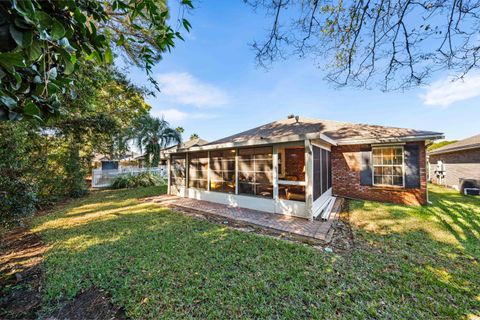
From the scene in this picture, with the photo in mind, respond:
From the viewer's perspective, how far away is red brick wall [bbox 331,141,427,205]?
23.2 ft

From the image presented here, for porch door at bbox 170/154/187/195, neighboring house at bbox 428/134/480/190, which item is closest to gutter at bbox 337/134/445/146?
neighboring house at bbox 428/134/480/190

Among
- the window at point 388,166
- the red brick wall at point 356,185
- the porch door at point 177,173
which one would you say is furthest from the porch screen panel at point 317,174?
the porch door at point 177,173

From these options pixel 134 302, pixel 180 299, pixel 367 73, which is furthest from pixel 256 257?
pixel 367 73

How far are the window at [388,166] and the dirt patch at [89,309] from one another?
9.35 m

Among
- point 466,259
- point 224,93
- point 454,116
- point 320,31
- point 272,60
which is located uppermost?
point 224,93

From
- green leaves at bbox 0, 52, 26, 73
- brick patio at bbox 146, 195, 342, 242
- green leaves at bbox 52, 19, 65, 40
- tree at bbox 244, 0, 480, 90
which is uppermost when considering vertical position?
tree at bbox 244, 0, 480, 90

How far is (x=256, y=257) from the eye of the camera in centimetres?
355

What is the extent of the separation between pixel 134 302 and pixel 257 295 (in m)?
1.66

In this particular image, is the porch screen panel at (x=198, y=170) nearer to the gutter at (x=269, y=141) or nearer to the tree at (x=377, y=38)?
the gutter at (x=269, y=141)

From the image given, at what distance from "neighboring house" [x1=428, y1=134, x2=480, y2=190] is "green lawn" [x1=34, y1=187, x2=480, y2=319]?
775 centimetres

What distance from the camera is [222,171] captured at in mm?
Answer: 7711

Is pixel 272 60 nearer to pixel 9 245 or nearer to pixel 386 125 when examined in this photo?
pixel 9 245

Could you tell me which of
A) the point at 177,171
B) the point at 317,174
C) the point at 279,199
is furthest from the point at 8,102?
the point at 177,171

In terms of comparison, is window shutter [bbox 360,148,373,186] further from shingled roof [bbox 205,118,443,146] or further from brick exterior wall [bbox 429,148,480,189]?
brick exterior wall [bbox 429,148,480,189]
